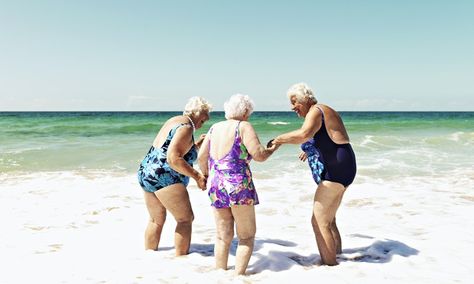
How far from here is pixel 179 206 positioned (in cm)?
439

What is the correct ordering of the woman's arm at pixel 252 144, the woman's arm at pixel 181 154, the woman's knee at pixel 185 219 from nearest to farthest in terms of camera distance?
the woman's arm at pixel 252 144 → the woman's arm at pixel 181 154 → the woman's knee at pixel 185 219

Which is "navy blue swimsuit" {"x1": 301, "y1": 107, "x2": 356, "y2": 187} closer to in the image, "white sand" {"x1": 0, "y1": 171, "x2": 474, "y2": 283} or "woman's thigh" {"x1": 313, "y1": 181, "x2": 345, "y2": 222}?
"woman's thigh" {"x1": 313, "y1": 181, "x2": 345, "y2": 222}

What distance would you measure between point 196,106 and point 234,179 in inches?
38.8

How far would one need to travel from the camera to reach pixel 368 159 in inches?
572

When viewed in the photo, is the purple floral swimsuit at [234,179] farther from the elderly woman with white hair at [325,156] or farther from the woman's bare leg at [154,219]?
the woman's bare leg at [154,219]

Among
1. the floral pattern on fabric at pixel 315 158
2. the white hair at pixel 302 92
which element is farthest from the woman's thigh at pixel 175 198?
the white hair at pixel 302 92

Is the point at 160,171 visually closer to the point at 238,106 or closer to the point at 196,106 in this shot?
the point at 196,106

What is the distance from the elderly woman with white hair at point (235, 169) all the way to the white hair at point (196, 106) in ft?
1.48

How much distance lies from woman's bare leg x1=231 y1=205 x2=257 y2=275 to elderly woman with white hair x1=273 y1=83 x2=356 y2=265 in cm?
74

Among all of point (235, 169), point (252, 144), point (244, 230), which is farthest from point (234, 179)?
point (244, 230)

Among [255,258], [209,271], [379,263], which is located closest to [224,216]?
[209,271]

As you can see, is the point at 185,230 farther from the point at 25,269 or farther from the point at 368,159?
the point at 368,159

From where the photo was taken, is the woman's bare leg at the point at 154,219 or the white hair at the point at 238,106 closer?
the white hair at the point at 238,106

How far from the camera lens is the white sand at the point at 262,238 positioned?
411cm
